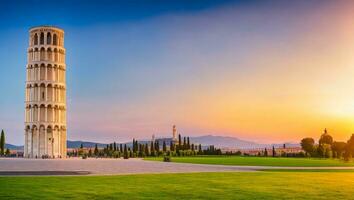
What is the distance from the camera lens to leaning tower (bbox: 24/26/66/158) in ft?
359

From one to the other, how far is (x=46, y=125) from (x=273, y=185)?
93.0 meters

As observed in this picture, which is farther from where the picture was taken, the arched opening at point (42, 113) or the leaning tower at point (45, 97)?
the arched opening at point (42, 113)

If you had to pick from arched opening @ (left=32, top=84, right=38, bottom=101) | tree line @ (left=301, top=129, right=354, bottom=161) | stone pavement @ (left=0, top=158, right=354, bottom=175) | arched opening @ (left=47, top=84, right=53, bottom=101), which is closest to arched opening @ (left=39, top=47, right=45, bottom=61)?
arched opening @ (left=32, top=84, right=38, bottom=101)

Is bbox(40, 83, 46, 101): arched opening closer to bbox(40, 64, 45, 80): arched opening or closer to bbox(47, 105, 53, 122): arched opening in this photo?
bbox(40, 64, 45, 80): arched opening

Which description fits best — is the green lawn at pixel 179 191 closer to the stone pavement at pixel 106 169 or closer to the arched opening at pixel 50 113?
the stone pavement at pixel 106 169

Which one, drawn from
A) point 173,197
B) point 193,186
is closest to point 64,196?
point 173,197

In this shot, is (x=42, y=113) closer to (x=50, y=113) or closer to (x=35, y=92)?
(x=50, y=113)

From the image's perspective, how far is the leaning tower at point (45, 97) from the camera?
109562mm

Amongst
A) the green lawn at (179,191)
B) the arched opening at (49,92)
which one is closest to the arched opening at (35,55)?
the arched opening at (49,92)

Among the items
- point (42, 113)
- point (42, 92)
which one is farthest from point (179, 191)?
point (42, 92)

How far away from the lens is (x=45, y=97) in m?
110

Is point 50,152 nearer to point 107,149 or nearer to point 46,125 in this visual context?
point 46,125

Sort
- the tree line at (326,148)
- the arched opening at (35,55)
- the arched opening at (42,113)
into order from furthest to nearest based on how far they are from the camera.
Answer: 1. the arched opening at (35,55)
2. the arched opening at (42,113)
3. the tree line at (326,148)

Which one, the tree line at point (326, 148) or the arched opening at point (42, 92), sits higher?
the arched opening at point (42, 92)
